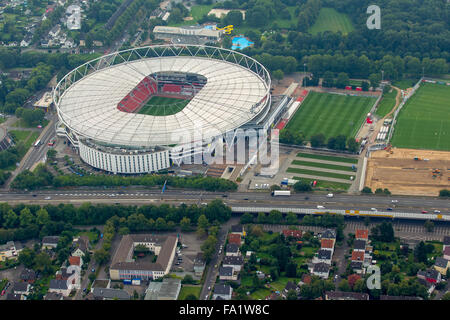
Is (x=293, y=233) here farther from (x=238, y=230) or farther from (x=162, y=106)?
(x=162, y=106)

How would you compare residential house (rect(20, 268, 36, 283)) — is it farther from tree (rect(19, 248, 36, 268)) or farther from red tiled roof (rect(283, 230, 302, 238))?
red tiled roof (rect(283, 230, 302, 238))

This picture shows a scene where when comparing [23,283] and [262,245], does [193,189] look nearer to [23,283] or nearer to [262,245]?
[262,245]

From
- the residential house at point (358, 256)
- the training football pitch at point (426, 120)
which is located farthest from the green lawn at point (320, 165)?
the residential house at point (358, 256)

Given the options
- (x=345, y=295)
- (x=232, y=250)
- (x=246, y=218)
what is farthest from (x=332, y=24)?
(x=345, y=295)

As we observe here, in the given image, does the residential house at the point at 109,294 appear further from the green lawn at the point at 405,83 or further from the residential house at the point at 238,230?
the green lawn at the point at 405,83

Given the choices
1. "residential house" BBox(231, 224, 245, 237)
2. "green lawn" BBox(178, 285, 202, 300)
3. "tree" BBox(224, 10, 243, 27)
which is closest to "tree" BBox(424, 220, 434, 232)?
"residential house" BBox(231, 224, 245, 237)

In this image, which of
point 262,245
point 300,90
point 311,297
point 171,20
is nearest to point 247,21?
point 171,20
